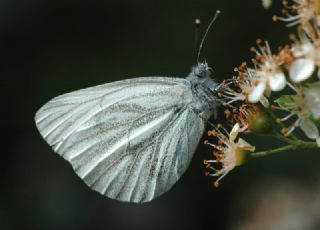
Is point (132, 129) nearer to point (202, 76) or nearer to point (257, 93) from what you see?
point (202, 76)

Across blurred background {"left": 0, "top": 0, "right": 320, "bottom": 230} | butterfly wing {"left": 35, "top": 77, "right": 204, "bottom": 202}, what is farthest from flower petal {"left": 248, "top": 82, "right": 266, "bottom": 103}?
blurred background {"left": 0, "top": 0, "right": 320, "bottom": 230}

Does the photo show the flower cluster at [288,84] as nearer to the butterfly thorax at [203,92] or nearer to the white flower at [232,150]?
the white flower at [232,150]

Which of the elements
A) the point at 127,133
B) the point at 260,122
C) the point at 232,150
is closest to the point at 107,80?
the point at 127,133

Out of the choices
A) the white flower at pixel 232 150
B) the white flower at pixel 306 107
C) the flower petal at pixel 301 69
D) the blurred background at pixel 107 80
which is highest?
the flower petal at pixel 301 69

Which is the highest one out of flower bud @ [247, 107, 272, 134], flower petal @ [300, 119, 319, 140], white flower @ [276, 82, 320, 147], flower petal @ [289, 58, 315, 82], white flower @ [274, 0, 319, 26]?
white flower @ [274, 0, 319, 26]

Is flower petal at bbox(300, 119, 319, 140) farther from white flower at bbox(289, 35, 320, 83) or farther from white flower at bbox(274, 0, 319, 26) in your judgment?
white flower at bbox(274, 0, 319, 26)

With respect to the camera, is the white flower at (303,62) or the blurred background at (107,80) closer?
the white flower at (303,62)

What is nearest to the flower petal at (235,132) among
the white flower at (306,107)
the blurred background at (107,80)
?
the white flower at (306,107)
